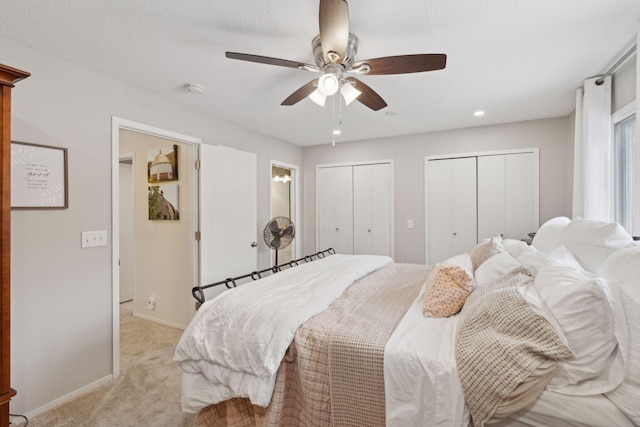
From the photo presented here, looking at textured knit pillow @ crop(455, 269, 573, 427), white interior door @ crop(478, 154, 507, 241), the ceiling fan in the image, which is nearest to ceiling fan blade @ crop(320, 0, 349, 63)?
the ceiling fan

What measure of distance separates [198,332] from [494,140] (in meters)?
3.95

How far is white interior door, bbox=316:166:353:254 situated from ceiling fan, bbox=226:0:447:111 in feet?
8.62

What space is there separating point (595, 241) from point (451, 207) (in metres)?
2.50

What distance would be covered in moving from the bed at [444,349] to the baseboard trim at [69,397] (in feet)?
4.04

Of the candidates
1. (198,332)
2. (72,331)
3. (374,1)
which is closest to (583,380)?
(198,332)

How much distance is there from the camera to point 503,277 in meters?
1.58

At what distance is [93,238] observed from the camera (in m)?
2.25

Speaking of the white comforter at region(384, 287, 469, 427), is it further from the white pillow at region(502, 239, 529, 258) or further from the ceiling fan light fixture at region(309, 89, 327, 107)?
the ceiling fan light fixture at region(309, 89, 327, 107)

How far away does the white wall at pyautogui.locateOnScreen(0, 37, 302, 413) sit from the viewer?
189 centimetres

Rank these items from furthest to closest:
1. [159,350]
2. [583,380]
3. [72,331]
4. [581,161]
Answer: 1. [159,350]
2. [581,161]
3. [72,331]
4. [583,380]

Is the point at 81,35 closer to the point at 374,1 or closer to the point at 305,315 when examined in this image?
the point at 374,1

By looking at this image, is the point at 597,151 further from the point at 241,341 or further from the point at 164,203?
the point at 164,203

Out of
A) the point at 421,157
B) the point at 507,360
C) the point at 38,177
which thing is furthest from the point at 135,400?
the point at 421,157

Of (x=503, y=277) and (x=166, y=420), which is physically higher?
(x=503, y=277)
